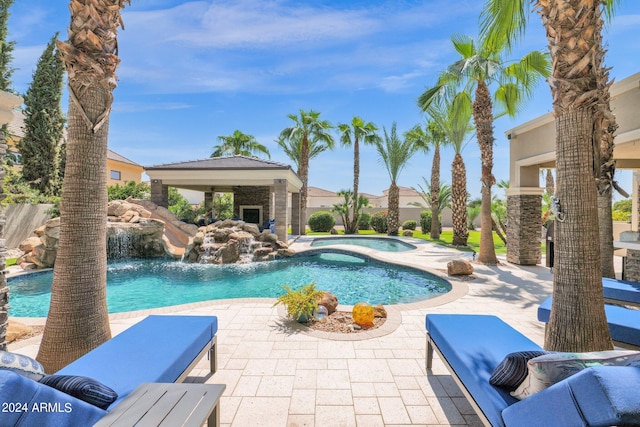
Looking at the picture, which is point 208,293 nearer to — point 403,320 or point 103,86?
point 403,320

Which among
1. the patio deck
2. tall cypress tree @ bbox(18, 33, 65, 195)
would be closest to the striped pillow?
the patio deck

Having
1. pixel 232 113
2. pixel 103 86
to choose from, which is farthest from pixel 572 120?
pixel 232 113

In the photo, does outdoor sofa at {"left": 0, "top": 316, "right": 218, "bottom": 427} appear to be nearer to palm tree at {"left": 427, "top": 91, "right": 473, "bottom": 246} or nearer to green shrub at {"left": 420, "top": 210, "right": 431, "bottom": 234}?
palm tree at {"left": 427, "top": 91, "right": 473, "bottom": 246}

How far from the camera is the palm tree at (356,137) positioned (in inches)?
952

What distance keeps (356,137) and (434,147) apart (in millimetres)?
6355

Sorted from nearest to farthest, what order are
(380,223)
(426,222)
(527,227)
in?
(527,227) < (426,222) < (380,223)

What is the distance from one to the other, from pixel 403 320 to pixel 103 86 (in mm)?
5991

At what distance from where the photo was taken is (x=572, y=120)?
3166 mm

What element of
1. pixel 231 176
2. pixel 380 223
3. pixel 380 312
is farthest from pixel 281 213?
pixel 380 223

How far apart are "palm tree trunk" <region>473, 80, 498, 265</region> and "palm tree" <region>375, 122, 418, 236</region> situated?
11.3m

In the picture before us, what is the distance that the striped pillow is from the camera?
1825mm

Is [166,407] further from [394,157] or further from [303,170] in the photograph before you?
[394,157]

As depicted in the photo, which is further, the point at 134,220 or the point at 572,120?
the point at 134,220

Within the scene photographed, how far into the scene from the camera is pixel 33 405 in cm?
140
